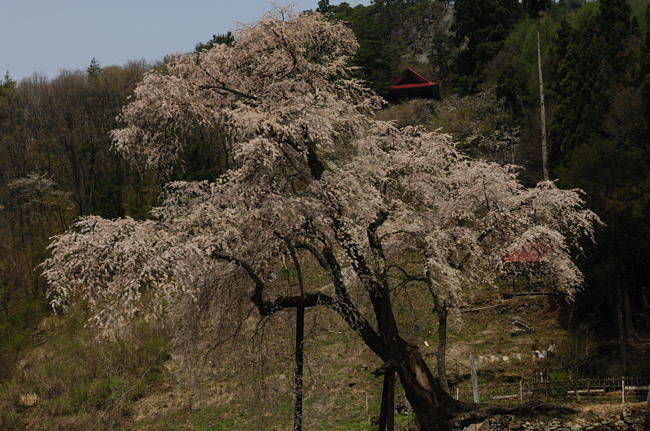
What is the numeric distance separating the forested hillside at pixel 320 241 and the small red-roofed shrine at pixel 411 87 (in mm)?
1824

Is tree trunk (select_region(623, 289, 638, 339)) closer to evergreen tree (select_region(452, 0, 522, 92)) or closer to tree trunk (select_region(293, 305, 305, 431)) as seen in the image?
tree trunk (select_region(293, 305, 305, 431))

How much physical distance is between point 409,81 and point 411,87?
54.7 inches

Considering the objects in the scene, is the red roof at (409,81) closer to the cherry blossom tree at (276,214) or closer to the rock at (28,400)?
the cherry blossom tree at (276,214)

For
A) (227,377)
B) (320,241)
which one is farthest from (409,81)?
(320,241)

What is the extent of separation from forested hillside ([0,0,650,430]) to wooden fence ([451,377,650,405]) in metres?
1.42

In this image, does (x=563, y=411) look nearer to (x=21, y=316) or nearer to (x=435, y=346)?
(x=435, y=346)

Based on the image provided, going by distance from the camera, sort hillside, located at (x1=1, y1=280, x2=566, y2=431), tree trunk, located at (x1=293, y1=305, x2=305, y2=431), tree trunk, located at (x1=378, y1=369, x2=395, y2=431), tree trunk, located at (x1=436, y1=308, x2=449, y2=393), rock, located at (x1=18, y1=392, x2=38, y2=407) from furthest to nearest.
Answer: rock, located at (x1=18, y1=392, x2=38, y2=407)
hillside, located at (x1=1, y1=280, x2=566, y2=431)
tree trunk, located at (x1=436, y1=308, x2=449, y2=393)
tree trunk, located at (x1=293, y1=305, x2=305, y2=431)
tree trunk, located at (x1=378, y1=369, x2=395, y2=431)

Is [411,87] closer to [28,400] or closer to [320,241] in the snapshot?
[28,400]

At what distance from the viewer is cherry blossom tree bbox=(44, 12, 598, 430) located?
8.80 metres

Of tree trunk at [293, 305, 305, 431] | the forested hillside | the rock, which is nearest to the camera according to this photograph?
the forested hillside

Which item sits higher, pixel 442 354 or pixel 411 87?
pixel 411 87

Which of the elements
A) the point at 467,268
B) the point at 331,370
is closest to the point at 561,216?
the point at 467,268

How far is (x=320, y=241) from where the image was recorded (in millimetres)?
10898

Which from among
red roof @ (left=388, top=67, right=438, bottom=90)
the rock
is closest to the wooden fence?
the rock
